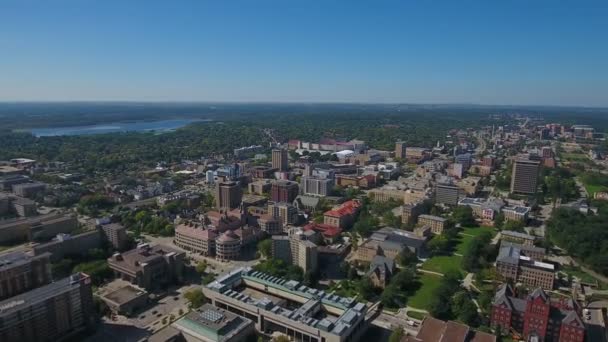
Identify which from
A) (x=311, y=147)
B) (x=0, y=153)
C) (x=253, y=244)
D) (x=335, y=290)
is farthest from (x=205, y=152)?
(x=335, y=290)

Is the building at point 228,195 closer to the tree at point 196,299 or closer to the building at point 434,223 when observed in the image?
the tree at point 196,299

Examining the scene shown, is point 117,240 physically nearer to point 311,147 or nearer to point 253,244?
point 253,244

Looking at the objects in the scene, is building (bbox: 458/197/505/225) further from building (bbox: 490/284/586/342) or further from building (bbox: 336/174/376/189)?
building (bbox: 490/284/586/342)

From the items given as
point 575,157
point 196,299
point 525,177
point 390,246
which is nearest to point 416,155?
point 525,177

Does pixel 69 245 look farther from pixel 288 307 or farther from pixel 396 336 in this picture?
pixel 396 336

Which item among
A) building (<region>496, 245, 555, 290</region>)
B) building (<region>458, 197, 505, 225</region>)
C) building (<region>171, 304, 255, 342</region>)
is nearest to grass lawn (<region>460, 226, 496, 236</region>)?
building (<region>458, 197, 505, 225</region>)
